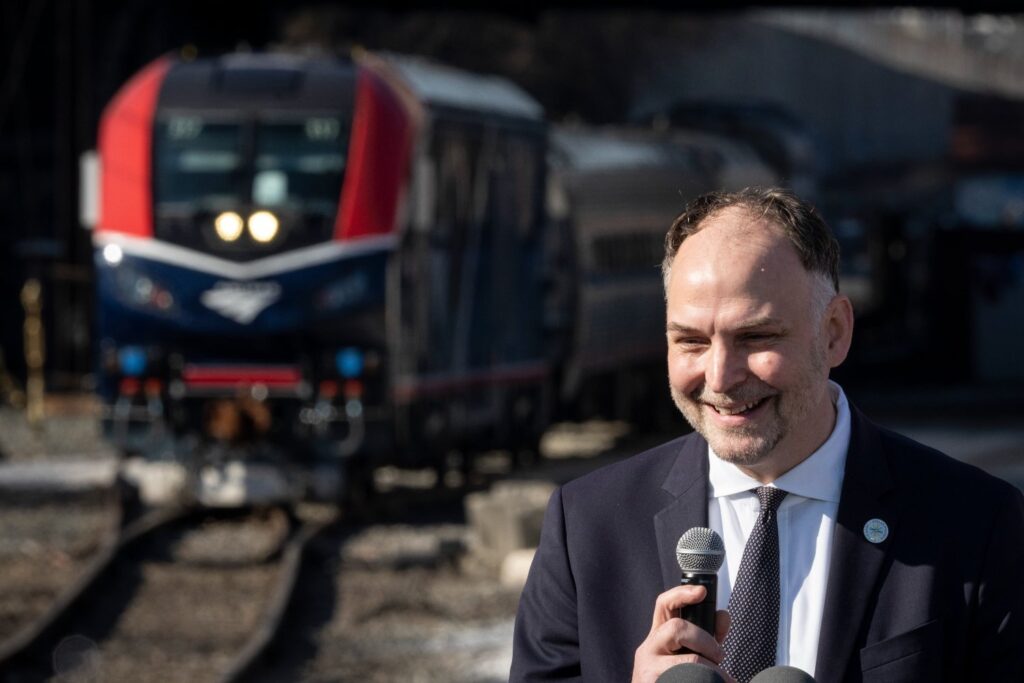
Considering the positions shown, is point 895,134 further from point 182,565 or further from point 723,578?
point 723,578

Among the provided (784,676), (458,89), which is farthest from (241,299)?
(784,676)

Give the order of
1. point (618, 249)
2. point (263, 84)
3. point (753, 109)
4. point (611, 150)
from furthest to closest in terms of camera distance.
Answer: point (753, 109) → point (611, 150) → point (618, 249) → point (263, 84)

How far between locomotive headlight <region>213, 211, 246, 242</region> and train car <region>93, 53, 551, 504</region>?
0.04ft

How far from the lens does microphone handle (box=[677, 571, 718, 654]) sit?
2.76 m

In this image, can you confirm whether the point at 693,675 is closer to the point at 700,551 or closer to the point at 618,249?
the point at 700,551

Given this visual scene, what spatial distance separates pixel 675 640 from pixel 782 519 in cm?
43

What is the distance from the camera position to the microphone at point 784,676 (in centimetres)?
266

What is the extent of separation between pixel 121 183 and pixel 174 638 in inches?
203

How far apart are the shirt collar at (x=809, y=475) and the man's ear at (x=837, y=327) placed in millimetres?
105

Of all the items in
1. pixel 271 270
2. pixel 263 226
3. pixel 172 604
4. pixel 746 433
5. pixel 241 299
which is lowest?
pixel 172 604

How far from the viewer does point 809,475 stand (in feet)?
10.3

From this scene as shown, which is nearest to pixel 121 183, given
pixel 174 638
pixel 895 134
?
pixel 174 638

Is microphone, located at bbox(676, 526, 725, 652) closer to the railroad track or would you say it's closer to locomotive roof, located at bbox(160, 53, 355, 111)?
the railroad track

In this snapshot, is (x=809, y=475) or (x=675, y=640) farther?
(x=809, y=475)
